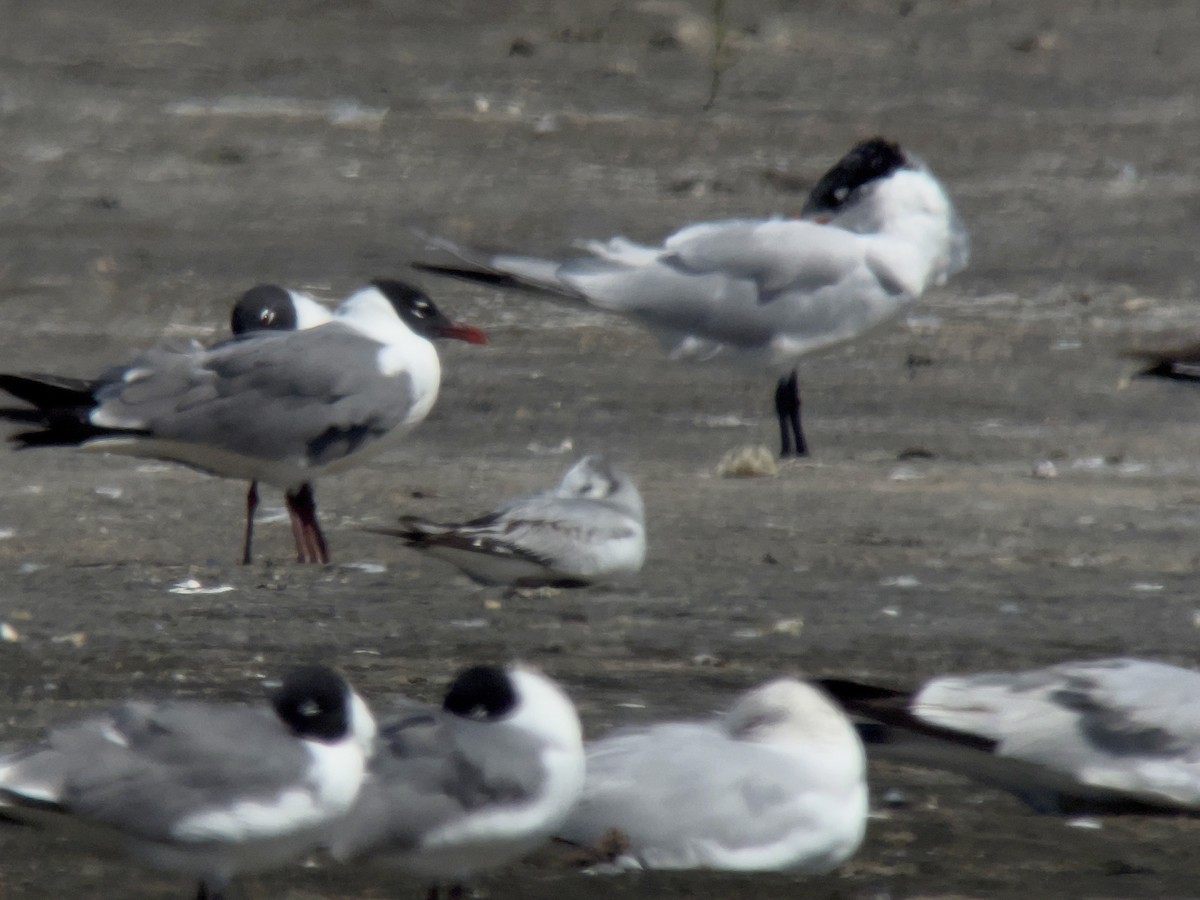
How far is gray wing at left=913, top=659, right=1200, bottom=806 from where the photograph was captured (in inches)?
155

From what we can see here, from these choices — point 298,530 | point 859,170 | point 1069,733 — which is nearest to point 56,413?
point 298,530

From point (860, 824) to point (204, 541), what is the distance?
293cm

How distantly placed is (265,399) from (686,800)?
264 centimetres

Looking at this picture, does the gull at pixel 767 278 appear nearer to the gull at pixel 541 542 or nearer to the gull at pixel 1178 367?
the gull at pixel 1178 367

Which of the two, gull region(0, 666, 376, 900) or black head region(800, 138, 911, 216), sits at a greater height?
black head region(800, 138, 911, 216)

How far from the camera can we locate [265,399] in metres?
5.94

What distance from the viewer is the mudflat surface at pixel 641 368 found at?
476cm

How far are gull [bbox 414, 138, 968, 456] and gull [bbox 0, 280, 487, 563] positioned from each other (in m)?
1.57

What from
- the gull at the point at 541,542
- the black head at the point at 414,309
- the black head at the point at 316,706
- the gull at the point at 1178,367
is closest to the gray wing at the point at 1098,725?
the black head at the point at 316,706

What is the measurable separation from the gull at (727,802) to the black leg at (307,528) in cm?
227

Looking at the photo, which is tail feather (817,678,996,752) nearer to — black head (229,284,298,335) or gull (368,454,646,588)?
gull (368,454,646,588)

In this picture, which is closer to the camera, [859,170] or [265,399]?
[265,399]

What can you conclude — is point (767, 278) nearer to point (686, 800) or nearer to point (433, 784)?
point (686, 800)

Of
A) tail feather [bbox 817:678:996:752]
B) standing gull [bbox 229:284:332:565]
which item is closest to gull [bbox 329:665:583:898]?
tail feather [bbox 817:678:996:752]
